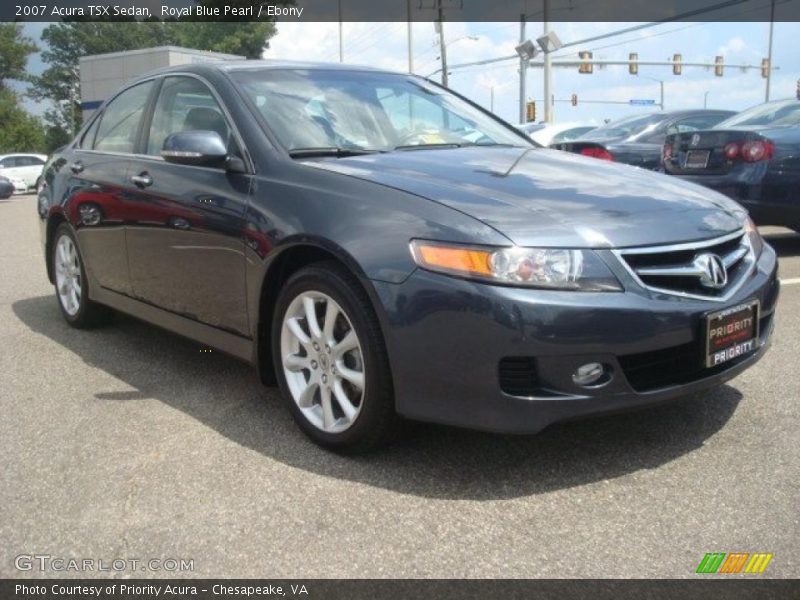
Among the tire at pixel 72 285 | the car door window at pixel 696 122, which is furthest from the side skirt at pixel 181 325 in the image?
the car door window at pixel 696 122

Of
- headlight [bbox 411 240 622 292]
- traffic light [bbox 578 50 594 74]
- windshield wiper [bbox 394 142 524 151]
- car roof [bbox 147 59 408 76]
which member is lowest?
headlight [bbox 411 240 622 292]

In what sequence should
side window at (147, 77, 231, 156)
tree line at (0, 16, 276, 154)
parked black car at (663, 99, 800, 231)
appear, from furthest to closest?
1. tree line at (0, 16, 276, 154)
2. parked black car at (663, 99, 800, 231)
3. side window at (147, 77, 231, 156)

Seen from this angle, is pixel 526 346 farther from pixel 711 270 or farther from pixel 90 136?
pixel 90 136

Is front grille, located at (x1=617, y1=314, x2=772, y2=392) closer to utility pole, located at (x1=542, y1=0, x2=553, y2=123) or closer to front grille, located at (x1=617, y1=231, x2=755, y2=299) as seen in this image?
front grille, located at (x1=617, y1=231, x2=755, y2=299)

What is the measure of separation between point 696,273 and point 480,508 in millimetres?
1093

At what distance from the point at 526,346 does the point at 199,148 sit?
1.72 meters

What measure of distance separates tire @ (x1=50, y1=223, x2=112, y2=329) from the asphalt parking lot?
1176 mm

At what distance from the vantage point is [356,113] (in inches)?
152

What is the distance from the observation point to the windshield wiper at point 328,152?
137 inches

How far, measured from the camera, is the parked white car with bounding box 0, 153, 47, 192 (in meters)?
28.9

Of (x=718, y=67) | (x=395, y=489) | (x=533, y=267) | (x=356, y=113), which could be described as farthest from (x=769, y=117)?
(x=718, y=67)

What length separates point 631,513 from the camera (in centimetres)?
261

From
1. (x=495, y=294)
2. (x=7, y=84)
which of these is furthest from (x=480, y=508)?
(x=7, y=84)

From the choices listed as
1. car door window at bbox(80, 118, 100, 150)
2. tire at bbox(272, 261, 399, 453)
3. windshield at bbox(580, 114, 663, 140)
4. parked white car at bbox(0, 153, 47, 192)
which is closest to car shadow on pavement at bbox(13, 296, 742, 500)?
tire at bbox(272, 261, 399, 453)
